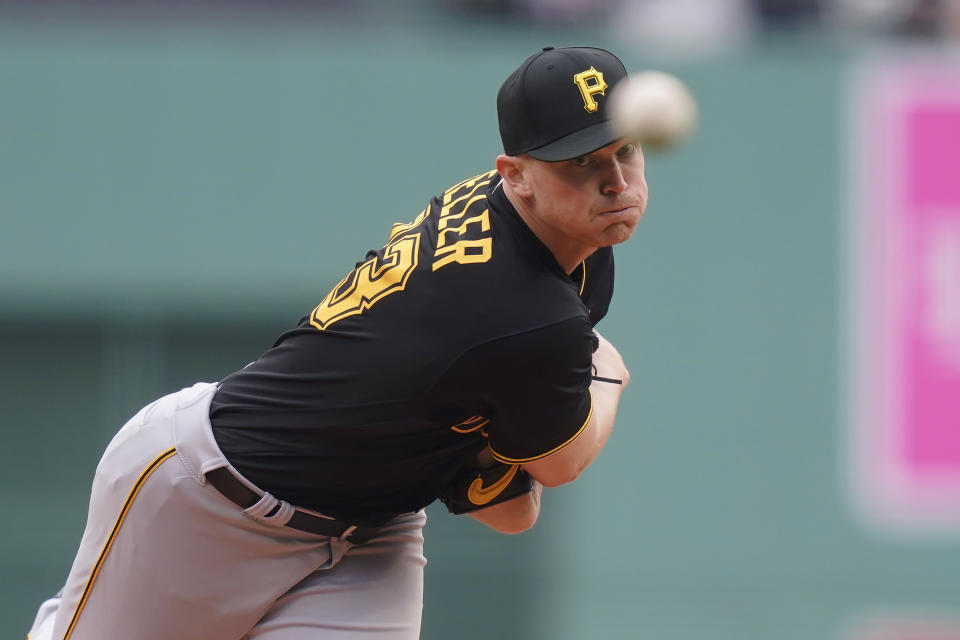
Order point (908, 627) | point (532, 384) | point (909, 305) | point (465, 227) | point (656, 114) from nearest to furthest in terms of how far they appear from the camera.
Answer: point (656, 114)
point (532, 384)
point (465, 227)
point (909, 305)
point (908, 627)

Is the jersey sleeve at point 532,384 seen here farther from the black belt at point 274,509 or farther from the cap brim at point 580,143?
the black belt at point 274,509

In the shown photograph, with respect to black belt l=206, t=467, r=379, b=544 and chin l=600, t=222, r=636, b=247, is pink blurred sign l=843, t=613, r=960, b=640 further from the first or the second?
chin l=600, t=222, r=636, b=247

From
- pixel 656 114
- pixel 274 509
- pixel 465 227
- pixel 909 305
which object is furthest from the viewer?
pixel 909 305

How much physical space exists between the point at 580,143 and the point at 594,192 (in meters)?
0.14

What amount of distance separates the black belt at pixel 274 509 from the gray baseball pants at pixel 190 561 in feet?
0.05

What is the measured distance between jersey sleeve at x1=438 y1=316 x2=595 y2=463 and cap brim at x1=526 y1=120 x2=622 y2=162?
384 millimetres

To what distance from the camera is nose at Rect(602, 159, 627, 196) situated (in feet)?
11.6

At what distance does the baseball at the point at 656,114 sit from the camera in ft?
10.7

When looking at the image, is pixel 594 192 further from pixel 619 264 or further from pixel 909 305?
pixel 909 305

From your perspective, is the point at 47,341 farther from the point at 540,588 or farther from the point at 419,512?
the point at 419,512

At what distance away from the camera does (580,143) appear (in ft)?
11.4

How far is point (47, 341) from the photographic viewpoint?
10.5 metres

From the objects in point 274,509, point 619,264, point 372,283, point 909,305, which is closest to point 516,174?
point 372,283

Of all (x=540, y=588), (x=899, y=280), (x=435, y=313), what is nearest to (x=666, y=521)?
(x=540, y=588)
